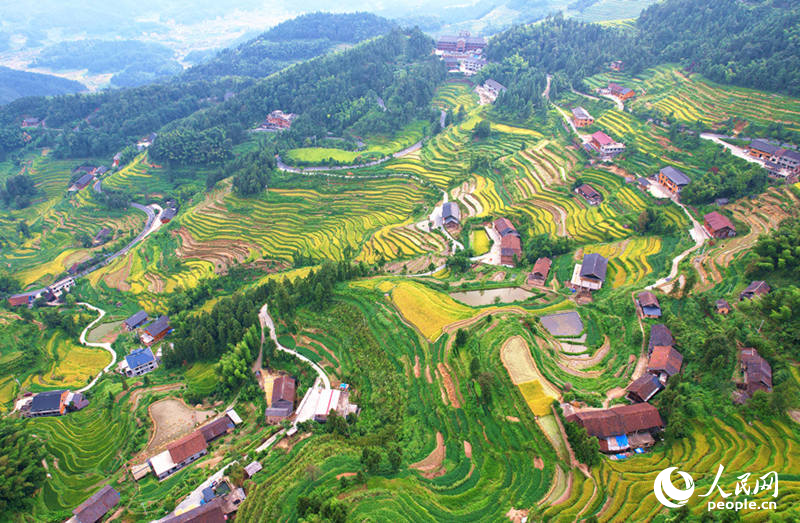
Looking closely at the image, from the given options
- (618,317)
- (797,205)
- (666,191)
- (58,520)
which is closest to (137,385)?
(58,520)

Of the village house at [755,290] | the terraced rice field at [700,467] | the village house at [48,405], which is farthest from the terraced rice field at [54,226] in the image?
the village house at [755,290]

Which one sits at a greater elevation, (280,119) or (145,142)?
(280,119)

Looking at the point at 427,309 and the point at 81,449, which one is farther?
the point at 427,309

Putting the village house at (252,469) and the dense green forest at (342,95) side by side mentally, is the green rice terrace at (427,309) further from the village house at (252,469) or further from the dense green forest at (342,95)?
the dense green forest at (342,95)

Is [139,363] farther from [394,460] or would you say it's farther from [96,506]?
[394,460]

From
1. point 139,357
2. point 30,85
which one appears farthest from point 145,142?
point 30,85

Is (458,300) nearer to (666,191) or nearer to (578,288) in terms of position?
(578,288)
